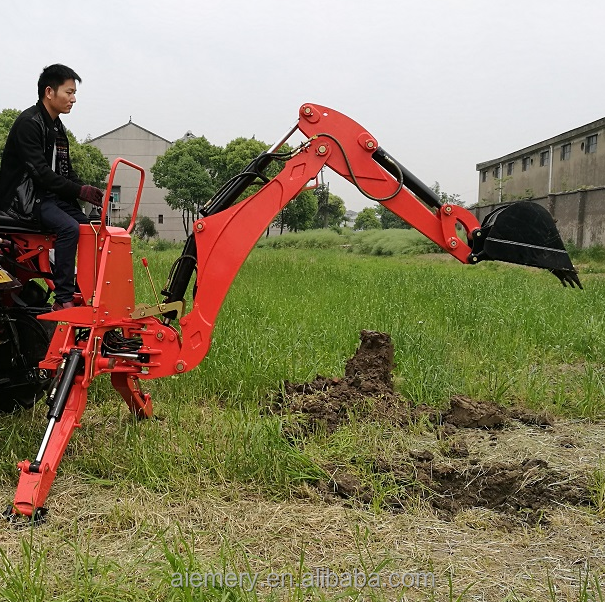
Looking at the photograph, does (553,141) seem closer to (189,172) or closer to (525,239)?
(189,172)

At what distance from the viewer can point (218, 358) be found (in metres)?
5.61

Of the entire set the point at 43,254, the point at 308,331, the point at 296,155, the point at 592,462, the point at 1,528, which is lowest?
the point at 1,528

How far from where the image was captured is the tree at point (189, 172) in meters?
44.6

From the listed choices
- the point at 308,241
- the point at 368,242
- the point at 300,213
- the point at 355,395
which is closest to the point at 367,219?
the point at 300,213

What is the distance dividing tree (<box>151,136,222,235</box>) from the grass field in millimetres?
39257

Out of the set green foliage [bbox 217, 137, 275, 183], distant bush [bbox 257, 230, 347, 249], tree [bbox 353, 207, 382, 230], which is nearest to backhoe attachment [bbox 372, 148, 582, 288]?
distant bush [bbox 257, 230, 347, 249]

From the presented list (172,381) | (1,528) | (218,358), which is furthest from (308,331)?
(1,528)

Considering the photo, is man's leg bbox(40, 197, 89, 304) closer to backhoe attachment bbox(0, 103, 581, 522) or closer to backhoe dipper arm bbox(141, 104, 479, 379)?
backhoe attachment bbox(0, 103, 581, 522)

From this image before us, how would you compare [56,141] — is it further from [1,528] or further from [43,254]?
[1,528]

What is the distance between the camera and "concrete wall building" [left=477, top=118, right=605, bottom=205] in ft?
94.5

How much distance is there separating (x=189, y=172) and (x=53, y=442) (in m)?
42.8

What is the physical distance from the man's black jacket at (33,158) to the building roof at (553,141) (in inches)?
1130

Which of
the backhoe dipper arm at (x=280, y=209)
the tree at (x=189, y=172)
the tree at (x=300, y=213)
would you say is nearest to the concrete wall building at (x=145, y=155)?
the tree at (x=189, y=172)

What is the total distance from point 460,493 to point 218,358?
2.70 metres
